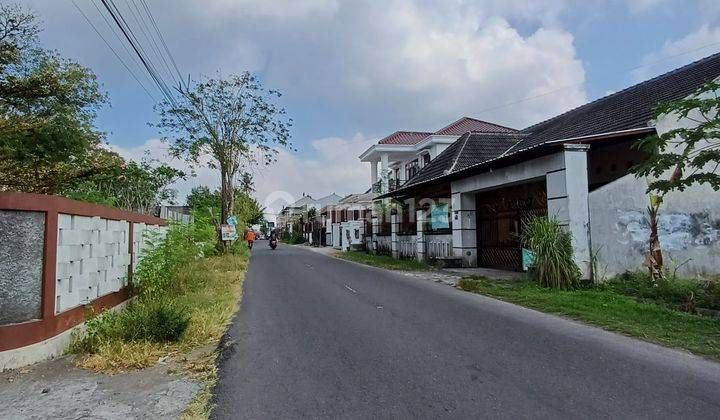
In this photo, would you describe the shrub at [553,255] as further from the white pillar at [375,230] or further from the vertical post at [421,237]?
the white pillar at [375,230]

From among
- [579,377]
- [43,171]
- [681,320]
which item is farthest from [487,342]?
[43,171]

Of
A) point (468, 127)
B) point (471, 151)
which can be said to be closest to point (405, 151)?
point (468, 127)

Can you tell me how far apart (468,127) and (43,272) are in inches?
1262

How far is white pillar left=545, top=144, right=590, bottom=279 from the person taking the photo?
11.1 meters

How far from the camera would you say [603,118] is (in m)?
14.4

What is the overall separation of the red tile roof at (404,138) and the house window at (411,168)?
1.61m

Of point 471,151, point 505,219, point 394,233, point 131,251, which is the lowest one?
point 131,251

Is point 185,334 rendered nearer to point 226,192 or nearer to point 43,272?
point 43,272

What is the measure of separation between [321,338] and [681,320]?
5578mm

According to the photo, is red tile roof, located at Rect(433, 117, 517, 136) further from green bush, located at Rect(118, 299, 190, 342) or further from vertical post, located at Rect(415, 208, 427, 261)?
green bush, located at Rect(118, 299, 190, 342)

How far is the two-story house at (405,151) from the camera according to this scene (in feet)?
108

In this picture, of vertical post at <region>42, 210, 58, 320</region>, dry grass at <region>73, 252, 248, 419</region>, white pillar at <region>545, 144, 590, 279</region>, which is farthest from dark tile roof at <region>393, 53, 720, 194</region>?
vertical post at <region>42, 210, 58, 320</region>

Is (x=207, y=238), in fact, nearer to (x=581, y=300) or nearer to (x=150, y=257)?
(x=150, y=257)

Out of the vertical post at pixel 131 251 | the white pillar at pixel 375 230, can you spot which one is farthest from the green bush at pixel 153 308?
the white pillar at pixel 375 230
